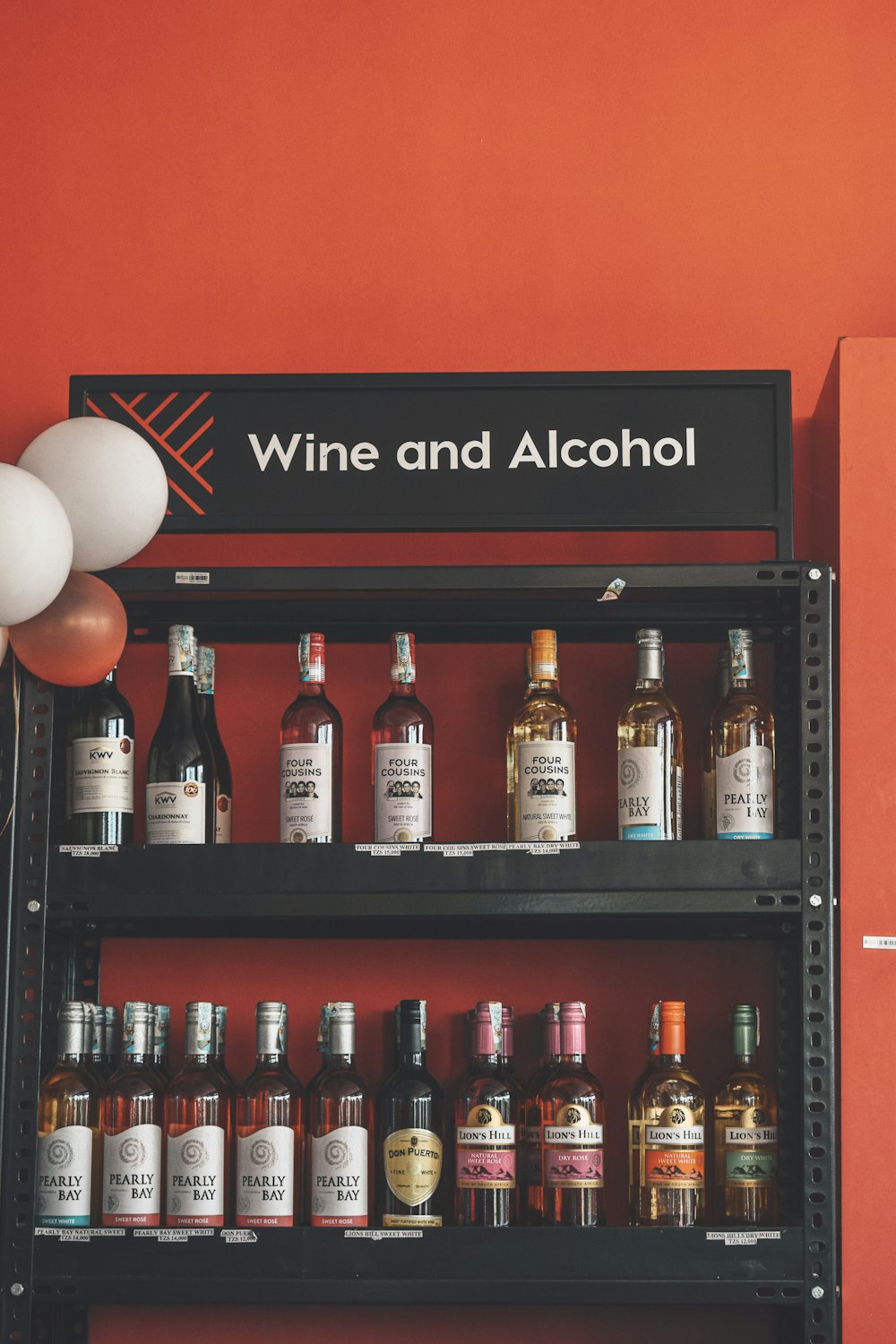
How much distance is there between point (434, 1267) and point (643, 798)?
0.59 metres

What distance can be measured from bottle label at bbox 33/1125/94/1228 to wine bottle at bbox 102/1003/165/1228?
0.08 feet

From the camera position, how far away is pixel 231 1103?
1.93m

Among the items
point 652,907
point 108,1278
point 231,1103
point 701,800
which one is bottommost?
point 108,1278

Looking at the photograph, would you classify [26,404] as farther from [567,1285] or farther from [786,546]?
[567,1285]

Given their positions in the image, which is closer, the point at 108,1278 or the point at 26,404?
the point at 108,1278

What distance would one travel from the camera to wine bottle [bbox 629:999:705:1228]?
1802mm

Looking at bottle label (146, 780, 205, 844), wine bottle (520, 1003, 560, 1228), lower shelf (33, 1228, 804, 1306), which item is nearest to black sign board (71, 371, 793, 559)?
bottle label (146, 780, 205, 844)

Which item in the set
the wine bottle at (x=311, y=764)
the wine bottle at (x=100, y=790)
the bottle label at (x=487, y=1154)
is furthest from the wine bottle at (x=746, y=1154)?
the wine bottle at (x=100, y=790)

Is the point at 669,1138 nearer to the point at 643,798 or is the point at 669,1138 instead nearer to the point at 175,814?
the point at 643,798

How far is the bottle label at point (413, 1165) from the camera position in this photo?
1.83 meters

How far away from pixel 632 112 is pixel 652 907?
121 cm

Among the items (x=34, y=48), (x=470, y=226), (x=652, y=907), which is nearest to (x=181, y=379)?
(x=470, y=226)

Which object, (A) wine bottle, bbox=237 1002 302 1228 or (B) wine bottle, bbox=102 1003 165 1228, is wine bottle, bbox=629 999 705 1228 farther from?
(B) wine bottle, bbox=102 1003 165 1228

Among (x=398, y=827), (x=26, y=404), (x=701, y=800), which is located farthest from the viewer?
(x=26, y=404)
